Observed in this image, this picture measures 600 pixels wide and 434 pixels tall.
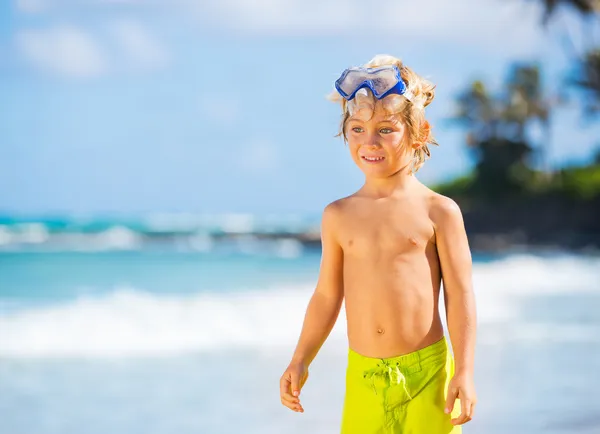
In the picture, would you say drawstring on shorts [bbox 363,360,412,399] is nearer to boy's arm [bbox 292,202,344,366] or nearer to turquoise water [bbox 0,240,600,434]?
boy's arm [bbox 292,202,344,366]

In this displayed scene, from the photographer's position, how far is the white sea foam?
30.2 ft

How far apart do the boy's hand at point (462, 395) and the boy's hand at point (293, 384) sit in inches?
16.8

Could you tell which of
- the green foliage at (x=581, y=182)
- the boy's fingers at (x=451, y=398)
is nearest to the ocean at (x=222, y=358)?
the boy's fingers at (x=451, y=398)

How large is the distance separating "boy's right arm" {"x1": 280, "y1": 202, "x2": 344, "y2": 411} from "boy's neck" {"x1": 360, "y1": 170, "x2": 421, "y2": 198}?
0.39ft

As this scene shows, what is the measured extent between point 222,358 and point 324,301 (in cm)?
565

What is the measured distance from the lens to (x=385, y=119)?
2.60 meters

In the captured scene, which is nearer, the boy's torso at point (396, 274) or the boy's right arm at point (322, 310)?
the boy's torso at point (396, 274)

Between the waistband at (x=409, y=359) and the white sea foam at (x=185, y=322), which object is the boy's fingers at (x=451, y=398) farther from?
the white sea foam at (x=185, y=322)

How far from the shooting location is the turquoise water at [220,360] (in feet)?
19.0

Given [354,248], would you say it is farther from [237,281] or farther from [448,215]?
[237,281]

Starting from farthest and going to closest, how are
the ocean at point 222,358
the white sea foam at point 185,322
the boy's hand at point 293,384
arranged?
the white sea foam at point 185,322 < the ocean at point 222,358 < the boy's hand at point 293,384

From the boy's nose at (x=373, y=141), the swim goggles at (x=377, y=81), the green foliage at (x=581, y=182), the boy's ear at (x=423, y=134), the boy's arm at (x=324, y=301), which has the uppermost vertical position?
the green foliage at (x=581, y=182)

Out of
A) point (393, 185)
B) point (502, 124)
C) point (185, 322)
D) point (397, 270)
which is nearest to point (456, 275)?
point (397, 270)

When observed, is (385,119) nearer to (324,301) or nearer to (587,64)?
(324,301)
